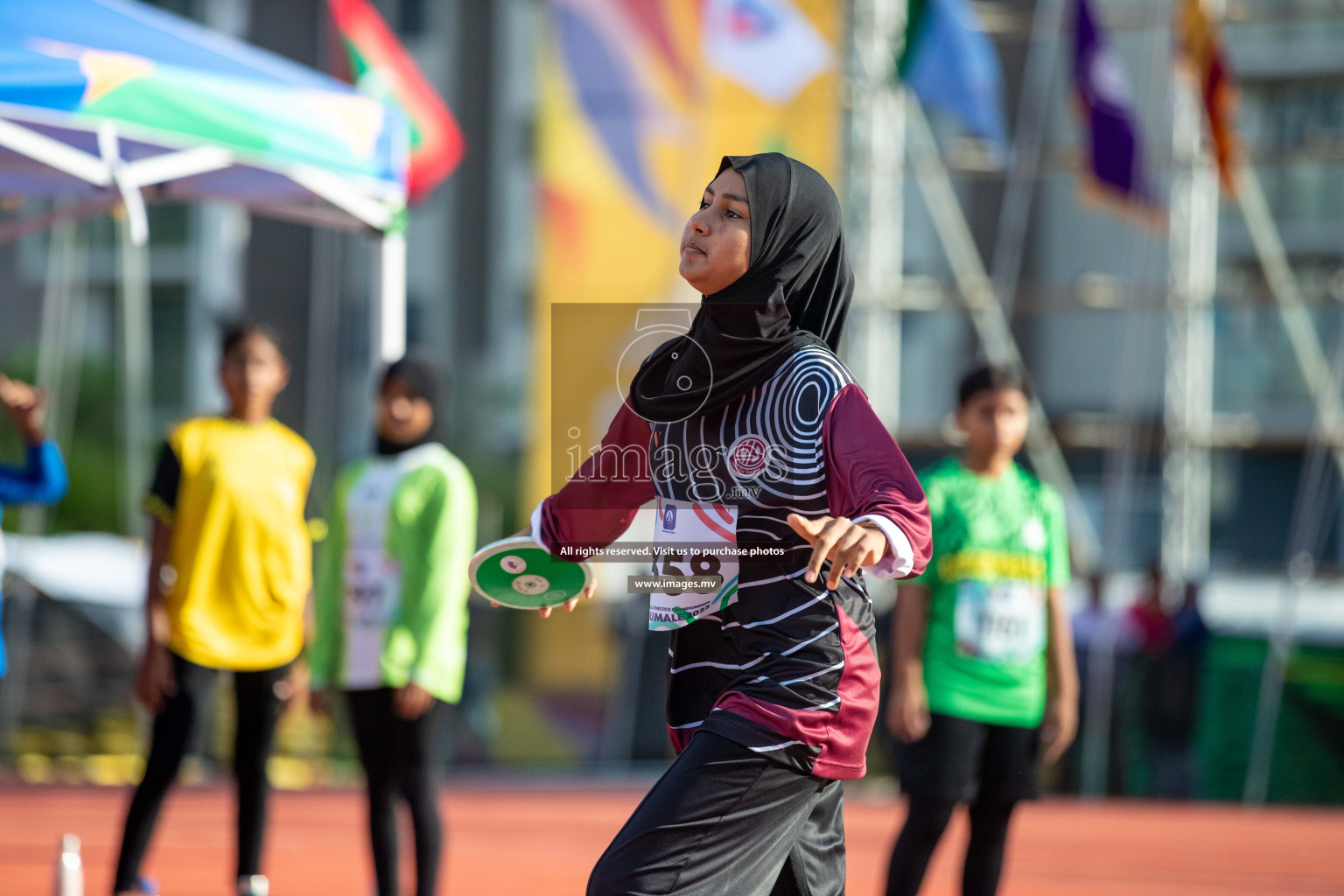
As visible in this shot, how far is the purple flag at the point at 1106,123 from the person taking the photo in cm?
1321

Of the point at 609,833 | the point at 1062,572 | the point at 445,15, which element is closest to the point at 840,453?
the point at 1062,572

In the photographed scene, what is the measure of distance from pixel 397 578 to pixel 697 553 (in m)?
2.15

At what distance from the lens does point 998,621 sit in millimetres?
4172

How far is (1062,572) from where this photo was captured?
14.3 ft

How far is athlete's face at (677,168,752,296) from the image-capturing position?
241 centimetres

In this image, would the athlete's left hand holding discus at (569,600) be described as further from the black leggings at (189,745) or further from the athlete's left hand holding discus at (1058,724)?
the black leggings at (189,745)

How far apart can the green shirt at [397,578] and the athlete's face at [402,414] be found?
0.05 meters

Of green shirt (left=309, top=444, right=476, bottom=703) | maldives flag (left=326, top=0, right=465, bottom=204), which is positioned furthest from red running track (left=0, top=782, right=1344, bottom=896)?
maldives flag (left=326, top=0, right=465, bottom=204)

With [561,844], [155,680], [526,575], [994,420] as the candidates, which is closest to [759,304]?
[526,575]

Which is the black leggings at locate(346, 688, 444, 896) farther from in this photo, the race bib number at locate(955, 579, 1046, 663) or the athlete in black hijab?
the athlete in black hijab

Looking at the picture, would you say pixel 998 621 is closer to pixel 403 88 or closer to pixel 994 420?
pixel 994 420

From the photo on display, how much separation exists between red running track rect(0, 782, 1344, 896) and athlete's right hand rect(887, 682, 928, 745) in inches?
75.2
